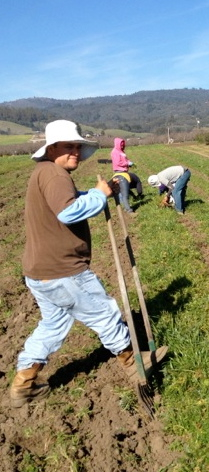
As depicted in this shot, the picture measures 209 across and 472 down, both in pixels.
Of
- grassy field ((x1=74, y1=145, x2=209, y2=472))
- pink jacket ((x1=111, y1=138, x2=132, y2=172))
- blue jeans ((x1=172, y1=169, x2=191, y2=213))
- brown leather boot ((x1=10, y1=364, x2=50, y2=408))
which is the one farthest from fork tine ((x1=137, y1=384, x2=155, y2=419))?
pink jacket ((x1=111, y1=138, x2=132, y2=172))

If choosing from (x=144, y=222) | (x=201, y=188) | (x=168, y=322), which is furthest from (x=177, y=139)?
(x=168, y=322)

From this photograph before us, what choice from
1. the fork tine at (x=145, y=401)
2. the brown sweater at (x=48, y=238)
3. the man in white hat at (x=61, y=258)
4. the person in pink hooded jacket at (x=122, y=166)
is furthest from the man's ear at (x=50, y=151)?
the person in pink hooded jacket at (x=122, y=166)

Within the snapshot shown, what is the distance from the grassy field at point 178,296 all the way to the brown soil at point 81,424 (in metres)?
0.22

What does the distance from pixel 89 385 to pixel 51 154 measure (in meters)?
2.29

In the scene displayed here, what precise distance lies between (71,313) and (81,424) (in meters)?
0.95

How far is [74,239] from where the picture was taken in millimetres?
3594

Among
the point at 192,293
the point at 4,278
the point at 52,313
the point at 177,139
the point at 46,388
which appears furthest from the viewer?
the point at 177,139

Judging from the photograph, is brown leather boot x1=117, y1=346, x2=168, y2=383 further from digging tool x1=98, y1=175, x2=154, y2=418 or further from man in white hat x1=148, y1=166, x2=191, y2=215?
man in white hat x1=148, y1=166, x2=191, y2=215

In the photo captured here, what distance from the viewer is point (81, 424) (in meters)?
3.76

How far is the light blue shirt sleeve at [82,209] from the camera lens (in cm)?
321

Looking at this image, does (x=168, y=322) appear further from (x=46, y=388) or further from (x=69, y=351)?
(x=46, y=388)

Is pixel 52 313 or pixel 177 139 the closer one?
pixel 52 313

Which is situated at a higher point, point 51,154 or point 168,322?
point 51,154

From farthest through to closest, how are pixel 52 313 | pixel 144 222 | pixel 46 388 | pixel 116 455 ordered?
1. pixel 144 222
2. pixel 46 388
3. pixel 52 313
4. pixel 116 455
